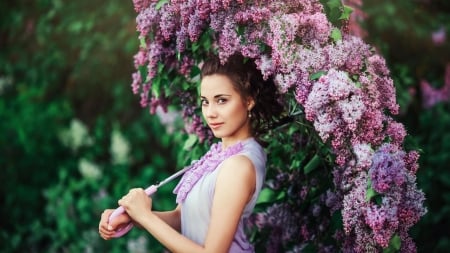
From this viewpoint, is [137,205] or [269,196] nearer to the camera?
[137,205]

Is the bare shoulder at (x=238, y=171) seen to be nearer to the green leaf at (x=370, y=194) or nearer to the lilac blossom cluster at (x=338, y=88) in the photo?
the lilac blossom cluster at (x=338, y=88)

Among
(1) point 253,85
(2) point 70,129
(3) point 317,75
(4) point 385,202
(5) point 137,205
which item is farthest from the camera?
(2) point 70,129

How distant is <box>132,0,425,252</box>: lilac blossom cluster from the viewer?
2215mm

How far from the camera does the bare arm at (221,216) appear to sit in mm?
2365

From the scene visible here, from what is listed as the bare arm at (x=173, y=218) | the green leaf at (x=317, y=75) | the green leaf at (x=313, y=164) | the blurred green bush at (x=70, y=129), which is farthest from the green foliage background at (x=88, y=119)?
the green leaf at (x=317, y=75)

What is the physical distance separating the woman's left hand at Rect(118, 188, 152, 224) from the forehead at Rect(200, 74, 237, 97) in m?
0.44

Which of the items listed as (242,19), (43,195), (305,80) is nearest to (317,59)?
(305,80)

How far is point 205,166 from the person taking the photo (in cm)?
263

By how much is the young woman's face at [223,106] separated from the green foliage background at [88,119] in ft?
7.15

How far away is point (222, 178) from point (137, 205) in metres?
0.31

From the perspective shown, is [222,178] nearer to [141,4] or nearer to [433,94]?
[141,4]

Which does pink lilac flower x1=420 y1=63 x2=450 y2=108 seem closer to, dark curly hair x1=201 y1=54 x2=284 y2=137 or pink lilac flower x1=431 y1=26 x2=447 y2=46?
pink lilac flower x1=431 y1=26 x2=447 y2=46

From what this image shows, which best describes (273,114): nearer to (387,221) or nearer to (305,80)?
(305,80)

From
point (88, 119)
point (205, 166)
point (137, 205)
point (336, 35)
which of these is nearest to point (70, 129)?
point (88, 119)
